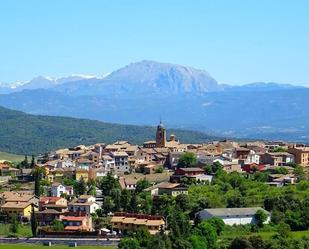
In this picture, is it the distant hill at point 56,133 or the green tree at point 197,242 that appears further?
the distant hill at point 56,133

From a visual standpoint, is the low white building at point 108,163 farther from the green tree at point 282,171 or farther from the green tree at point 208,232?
the green tree at point 208,232

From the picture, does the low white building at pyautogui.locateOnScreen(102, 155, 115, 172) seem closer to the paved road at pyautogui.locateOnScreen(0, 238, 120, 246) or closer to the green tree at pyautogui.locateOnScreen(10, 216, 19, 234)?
the green tree at pyautogui.locateOnScreen(10, 216, 19, 234)

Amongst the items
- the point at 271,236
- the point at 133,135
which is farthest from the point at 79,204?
the point at 133,135

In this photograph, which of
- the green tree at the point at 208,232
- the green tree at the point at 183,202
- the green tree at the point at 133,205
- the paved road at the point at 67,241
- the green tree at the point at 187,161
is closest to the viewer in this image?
the green tree at the point at 208,232

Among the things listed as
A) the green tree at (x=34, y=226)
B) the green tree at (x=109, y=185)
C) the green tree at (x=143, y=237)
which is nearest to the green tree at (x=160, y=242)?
the green tree at (x=143, y=237)

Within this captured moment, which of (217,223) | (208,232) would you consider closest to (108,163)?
(217,223)

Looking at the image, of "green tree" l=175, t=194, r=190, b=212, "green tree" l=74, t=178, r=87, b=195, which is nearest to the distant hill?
"green tree" l=74, t=178, r=87, b=195
